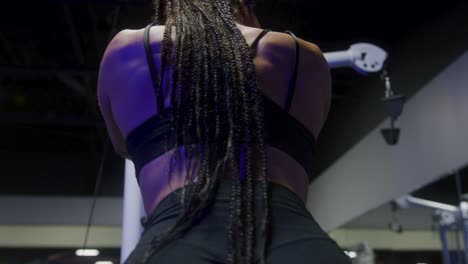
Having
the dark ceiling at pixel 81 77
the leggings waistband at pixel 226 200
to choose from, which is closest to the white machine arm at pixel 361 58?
the dark ceiling at pixel 81 77

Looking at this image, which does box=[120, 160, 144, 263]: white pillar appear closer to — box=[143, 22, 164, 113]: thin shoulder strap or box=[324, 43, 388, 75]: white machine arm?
box=[143, 22, 164, 113]: thin shoulder strap

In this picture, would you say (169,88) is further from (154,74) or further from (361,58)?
(361,58)

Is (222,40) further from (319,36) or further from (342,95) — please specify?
(342,95)

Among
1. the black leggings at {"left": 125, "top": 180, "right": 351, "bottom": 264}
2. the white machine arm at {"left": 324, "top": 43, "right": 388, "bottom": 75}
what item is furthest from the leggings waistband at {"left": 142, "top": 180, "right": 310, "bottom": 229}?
the white machine arm at {"left": 324, "top": 43, "right": 388, "bottom": 75}

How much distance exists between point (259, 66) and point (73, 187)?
5726 millimetres

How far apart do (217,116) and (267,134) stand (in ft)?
0.14

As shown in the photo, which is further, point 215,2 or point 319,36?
point 319,36

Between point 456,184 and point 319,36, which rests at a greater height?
point 319,36

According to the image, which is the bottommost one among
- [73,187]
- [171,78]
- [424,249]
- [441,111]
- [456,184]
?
[171,78]

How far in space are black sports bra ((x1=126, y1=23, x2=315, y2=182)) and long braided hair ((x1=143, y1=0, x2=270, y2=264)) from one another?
0.03 ft

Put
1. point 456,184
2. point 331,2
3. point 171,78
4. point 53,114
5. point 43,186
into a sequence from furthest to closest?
Answer: point 43,186 → point 53,114 → point 331,2 → point 456,184 → point 171,78

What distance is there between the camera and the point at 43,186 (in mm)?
5973

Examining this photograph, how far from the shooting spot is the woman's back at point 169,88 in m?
0.50

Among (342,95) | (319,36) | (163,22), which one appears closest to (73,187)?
(342,95)
